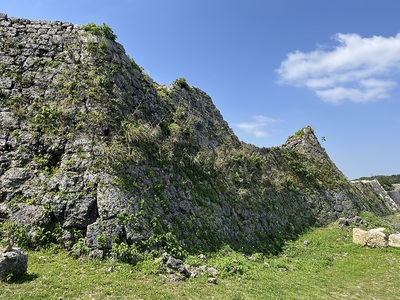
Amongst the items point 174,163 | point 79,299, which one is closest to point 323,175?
point 174,163

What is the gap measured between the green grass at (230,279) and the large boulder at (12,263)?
312 mm

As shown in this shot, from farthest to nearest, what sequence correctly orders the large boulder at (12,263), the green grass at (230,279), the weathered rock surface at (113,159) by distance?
1. the weathered rock surface at (113,159)
2. the green grass at (230,279)
3. the large boulder at (12,263)

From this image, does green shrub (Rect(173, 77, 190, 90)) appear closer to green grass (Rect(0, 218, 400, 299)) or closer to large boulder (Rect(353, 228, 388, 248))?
green grass (Rect(0, 218, 400, 299))

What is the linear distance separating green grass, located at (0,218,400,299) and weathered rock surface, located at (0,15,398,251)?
4.78 ft

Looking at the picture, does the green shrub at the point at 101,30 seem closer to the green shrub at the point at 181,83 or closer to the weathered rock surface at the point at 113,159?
the weathered rock surface at the point at 113,159

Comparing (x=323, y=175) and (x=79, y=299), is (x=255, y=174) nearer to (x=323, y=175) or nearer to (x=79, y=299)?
(x=323, y=175)

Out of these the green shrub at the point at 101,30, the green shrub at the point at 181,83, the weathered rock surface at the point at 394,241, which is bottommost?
the weathered rock surface at the point at 394,241

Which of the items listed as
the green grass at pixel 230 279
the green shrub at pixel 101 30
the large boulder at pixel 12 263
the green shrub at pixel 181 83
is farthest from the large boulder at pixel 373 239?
the green shrub at pixel 101 30

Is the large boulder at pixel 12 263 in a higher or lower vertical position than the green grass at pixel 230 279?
higher

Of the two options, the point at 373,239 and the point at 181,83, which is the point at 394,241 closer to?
the point at 373,239

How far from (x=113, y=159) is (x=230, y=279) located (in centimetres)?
775

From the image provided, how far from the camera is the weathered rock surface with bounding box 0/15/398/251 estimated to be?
13.8 metres

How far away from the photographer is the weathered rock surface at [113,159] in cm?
1380


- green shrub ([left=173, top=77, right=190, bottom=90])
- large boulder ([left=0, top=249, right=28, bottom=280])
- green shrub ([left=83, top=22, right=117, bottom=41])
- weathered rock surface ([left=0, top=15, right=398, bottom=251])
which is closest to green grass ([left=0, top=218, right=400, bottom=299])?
large boulder ([left=0, top=249, right=28, bottom=280])
